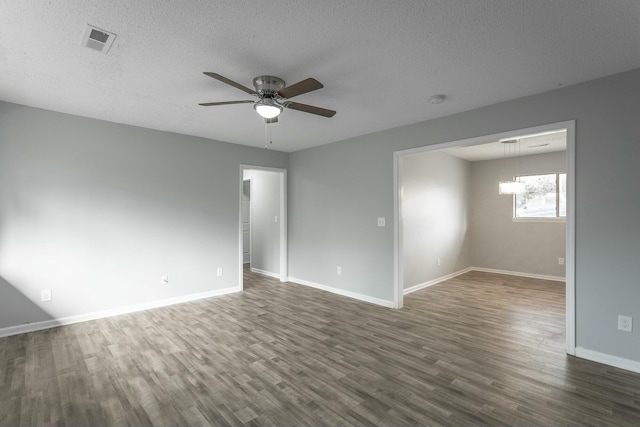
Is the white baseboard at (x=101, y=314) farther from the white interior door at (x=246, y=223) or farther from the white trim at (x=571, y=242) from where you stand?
the white trim at (x=571, y=242)

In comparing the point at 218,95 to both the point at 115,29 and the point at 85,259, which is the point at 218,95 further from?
the point at 85,259

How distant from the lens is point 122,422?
189 cm

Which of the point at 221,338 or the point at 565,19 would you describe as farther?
the point at 221,338

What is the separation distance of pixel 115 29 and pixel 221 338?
2.86 metres

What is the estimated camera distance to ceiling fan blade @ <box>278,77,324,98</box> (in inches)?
84.5

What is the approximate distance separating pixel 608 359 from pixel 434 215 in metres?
3.41

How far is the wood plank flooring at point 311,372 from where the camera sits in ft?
6.44

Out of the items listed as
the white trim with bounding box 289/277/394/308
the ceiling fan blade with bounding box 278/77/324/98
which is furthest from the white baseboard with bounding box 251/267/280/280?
the ceiling fan blade with bounding box 278/77/324/98

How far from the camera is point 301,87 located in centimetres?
224

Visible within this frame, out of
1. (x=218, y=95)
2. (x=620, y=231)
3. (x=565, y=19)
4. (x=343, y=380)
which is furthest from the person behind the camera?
(x=218, y=95)

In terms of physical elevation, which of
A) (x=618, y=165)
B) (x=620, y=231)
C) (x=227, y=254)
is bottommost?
(x=227, y=254)

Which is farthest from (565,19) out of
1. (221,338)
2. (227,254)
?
(227,254)

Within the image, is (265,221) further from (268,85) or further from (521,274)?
(521,274)

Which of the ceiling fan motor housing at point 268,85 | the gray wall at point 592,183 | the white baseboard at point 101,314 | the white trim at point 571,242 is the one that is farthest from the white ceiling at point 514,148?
the white baseboard at point 101,314
